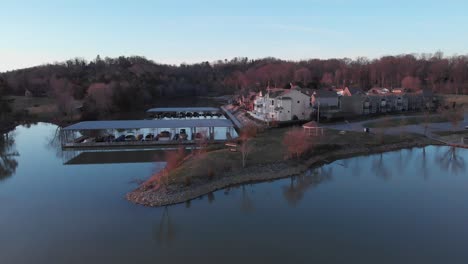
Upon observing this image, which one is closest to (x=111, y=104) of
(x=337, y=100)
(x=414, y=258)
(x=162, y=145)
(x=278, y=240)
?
(x=162, y=145)

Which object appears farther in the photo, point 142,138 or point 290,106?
point 290,106

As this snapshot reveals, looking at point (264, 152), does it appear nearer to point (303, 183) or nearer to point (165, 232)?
point (303, 183)

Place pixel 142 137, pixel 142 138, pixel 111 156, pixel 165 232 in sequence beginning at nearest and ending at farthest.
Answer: pixel 165 232
pixel 111 156
pixel 142 138
pixel 142 137

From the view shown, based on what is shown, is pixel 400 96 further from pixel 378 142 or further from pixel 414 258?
pixel 414 258

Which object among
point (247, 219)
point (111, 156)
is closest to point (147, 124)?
point (111, 156)

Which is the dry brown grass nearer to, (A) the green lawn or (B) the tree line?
(A) the green lawn
